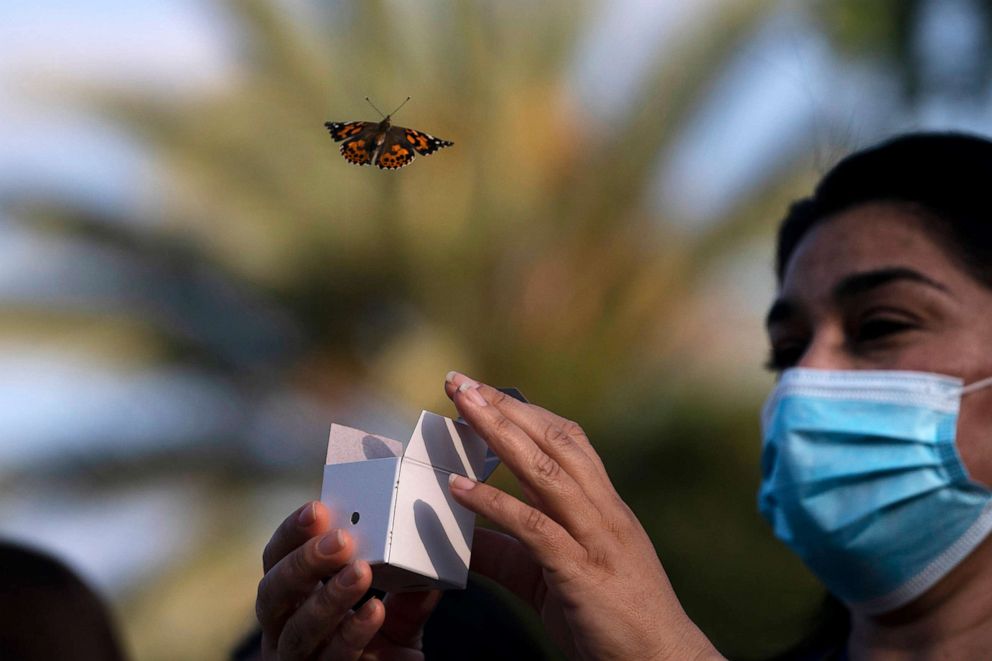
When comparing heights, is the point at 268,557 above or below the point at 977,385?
below

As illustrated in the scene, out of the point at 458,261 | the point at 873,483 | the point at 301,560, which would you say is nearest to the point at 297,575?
the point at 301,560

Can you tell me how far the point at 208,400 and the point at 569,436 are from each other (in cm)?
286

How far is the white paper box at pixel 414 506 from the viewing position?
4.73ft

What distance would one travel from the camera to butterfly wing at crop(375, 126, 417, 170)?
4.97 feet

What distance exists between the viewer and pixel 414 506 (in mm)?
1469

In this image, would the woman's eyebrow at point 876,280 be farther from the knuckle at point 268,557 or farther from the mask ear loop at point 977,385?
the knuckle at point 268,557

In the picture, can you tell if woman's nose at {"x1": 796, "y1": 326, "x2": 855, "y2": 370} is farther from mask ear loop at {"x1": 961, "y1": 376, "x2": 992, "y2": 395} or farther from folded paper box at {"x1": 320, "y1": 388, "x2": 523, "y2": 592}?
folded paper box at {"x1": 320, "y1": 388, "x2": 523, "y2": 592}

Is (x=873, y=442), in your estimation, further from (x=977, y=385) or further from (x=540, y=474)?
(x=540, y=474)

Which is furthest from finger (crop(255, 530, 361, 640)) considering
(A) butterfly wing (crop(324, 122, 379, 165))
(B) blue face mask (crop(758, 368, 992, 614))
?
(B) blue face mask (crop(758, 368, 992, 614))

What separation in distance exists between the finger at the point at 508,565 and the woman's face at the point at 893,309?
2.15 ft

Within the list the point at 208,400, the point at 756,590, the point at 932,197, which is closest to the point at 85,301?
the point at 208,400

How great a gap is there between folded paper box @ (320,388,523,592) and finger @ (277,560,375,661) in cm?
3

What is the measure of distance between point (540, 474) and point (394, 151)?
525mm

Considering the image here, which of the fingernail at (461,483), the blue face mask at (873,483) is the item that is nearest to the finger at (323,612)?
the fingernail at (461,483)
